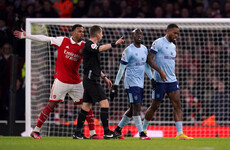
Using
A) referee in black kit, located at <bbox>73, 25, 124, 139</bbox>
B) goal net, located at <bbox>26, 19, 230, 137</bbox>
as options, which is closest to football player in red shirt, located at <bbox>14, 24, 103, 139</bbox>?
referee in black kit, located at <bbox>73, 25, 124, 139</bbox>

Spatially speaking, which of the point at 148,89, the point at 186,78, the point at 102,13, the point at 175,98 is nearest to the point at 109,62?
the point at 148,89

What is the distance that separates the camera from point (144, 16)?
14547 mm

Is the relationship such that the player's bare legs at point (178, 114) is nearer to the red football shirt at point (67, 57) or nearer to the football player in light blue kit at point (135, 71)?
the football player in light blue kit at point (135, 71)

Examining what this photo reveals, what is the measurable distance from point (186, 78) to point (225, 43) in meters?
1.29

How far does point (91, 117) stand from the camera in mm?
8945

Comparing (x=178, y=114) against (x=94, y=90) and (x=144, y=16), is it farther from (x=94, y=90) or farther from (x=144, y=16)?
(x=144, y=16)

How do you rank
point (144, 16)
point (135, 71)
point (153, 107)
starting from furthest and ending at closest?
point (144, 16) < point (153, 107) < point (135, 71)

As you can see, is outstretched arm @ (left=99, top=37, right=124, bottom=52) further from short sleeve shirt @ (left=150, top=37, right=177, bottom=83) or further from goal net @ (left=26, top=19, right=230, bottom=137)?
goal net @ (left=26, top=19, right=230, bottom=137)

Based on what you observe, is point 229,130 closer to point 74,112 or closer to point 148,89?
point 148,89

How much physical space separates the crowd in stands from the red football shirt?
274 centimetres

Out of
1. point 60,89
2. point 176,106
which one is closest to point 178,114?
point 176,106

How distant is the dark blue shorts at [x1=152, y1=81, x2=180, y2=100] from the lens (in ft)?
28.7

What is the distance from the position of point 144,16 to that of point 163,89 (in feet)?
19.8

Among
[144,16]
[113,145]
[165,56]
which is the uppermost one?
[144,16]
